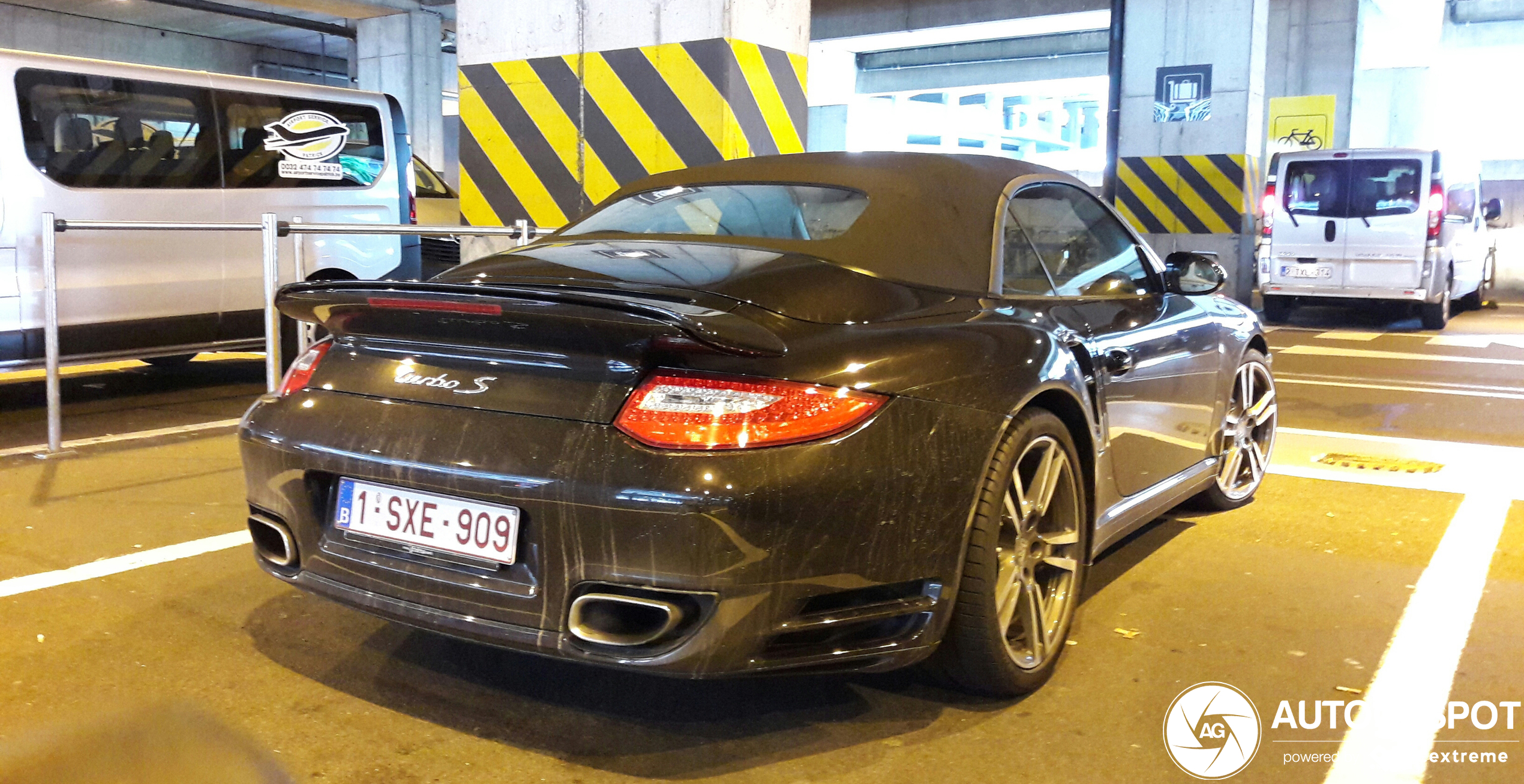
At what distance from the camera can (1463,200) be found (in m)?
15.0

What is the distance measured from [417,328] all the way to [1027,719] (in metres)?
1.62

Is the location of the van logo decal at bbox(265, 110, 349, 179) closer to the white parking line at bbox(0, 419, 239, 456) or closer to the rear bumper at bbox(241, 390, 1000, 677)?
the white parking line at bbox(0, 419, 239, 456)

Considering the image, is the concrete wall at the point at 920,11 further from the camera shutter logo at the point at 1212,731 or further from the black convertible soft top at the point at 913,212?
the camera shutter logo at the point at 1212,731

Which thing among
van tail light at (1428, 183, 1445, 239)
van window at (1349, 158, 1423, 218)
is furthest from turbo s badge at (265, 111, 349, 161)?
van tail light at (1428, 183, 1445, 239)

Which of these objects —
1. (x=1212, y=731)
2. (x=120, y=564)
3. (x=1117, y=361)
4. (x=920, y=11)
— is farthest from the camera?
(x=920, y=11)

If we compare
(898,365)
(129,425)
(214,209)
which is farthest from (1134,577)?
(214,209)

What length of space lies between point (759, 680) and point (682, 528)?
0.90m

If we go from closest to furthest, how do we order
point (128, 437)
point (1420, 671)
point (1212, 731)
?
point (1212, 731) < point (1420, 671) < point (128, 437)

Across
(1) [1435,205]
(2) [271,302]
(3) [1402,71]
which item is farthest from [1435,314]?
(3) [1402,71]

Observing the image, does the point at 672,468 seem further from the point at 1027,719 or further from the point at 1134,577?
the point at 1134,577

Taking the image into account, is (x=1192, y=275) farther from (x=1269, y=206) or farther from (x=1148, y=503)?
(x=1269, y=206)

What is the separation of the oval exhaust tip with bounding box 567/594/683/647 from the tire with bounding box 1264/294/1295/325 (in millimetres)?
13431

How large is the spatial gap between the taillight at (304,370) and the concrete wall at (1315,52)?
24.0 metres

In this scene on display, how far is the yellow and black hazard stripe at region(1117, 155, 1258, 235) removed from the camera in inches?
645
